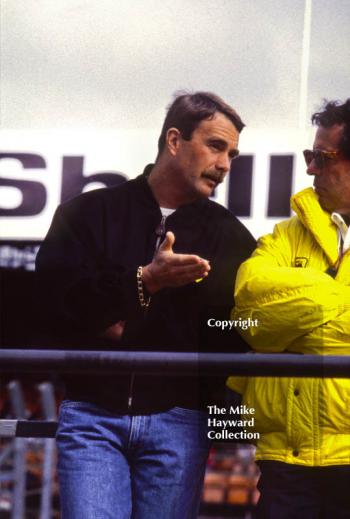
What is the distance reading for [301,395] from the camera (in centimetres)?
154

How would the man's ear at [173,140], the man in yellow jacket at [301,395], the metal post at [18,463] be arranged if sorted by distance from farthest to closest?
the metal post at [18,463], the man's ear at [173,140], the man in yellow jacket at [301,395]

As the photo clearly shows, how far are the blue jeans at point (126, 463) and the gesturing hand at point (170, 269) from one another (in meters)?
0.25

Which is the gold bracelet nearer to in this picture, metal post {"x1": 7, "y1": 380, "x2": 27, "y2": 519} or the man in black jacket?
the man in black jacket

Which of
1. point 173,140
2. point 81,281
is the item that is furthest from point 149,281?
point 173,140

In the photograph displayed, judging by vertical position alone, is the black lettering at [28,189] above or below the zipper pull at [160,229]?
above

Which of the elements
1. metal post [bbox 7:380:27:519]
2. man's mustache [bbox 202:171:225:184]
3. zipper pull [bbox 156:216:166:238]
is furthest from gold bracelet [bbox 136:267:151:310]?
metal post [bbox 7:380:27:519]

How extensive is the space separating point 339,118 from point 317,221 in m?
0.21

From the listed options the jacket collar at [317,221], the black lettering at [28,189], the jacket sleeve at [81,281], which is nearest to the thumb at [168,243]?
the jacket sleeve at [81,281]

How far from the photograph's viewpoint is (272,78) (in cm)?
199

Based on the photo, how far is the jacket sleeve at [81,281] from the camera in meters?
1.65

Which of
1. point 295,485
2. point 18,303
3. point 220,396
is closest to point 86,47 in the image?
point 18,303

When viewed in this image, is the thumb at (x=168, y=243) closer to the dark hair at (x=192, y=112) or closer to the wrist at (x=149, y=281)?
the wrist at (x=149, y=281)

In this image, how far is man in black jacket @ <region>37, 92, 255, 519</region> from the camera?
163 centimetres

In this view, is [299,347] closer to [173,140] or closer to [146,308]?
[146,308]
